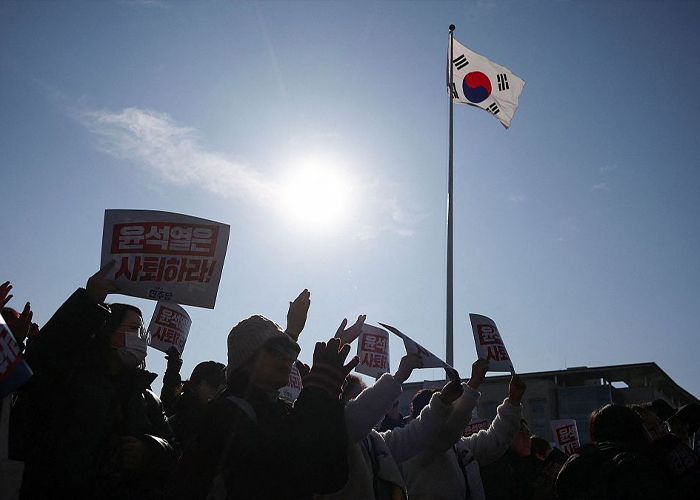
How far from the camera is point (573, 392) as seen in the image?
4428 centimetres

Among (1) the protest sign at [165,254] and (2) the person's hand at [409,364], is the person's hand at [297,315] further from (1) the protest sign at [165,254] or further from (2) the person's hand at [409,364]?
Result: (1) the protest sign at [165,254]

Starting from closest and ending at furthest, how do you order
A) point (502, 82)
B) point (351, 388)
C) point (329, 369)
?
point (329, 369) → point (351, 388) → point (502, 82)

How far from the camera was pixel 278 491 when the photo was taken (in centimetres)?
223

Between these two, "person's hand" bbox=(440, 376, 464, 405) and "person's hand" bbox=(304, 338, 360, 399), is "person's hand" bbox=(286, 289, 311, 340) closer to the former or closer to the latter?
"person's hand" bbox=(304, 338, 360, 399)

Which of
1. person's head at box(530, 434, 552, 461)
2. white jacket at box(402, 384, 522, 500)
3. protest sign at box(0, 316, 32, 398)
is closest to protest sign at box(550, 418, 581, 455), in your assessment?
person's head at box(530, 434, 552, 461)

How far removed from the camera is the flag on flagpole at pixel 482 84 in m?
16.1

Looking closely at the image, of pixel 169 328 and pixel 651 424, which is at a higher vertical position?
pixel 169 328

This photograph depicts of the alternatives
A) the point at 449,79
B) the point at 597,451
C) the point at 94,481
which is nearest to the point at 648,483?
→ the point at 597,451

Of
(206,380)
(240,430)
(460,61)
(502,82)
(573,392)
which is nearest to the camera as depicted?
(240,430)

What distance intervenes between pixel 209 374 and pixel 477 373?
2.18 m

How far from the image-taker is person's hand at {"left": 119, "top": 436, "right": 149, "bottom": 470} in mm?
2783

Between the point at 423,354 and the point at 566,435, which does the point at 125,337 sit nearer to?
the point at 423,354

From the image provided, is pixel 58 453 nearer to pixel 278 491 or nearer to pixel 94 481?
pixel 94 481

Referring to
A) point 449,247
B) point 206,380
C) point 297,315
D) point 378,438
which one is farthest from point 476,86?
point 297,315
